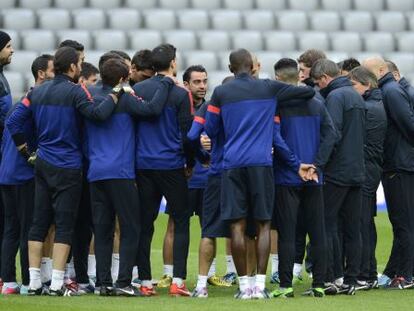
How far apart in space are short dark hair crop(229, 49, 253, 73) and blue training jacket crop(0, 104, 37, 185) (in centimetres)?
196

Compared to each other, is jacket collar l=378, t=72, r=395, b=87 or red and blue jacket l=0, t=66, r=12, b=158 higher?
jacket collar l=378, t=72, r=395, b=87

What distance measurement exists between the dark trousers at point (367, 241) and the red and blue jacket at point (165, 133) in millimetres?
1931

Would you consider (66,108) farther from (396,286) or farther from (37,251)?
(396,286)

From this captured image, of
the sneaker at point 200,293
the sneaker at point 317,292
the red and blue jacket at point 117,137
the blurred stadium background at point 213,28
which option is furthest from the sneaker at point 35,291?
the blurred stadium background at point 213,28

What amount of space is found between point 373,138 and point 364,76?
2.01 feet

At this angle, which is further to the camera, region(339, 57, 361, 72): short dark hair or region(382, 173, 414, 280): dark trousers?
region(339, 57, 361, 72): short dark hair

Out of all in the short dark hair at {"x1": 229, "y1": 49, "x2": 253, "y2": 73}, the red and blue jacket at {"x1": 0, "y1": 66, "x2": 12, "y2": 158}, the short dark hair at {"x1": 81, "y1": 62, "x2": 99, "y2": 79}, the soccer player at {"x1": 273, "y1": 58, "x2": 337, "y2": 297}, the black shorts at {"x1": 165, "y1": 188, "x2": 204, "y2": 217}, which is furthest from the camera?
the black shorts at {"x1": 165, "y1": 188, "x2": 204, "y2": 217}

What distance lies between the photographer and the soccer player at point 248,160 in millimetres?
12062

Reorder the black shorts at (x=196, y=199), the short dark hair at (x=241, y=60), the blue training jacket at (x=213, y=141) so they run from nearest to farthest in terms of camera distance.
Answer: the short dark hair at (x=241, y=60) < the blue training jacket at (x=213, y=141) < the black shorts at (x=196, y=199)

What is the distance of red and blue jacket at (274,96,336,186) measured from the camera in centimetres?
1236

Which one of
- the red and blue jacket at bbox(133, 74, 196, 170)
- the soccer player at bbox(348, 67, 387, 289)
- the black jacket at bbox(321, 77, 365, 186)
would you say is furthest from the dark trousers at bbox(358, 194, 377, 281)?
the red and blue jacket at bbox(133, 74, 196, 170)

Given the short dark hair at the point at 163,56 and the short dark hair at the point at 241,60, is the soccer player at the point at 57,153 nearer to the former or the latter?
the short dark hair at the point at 163,56

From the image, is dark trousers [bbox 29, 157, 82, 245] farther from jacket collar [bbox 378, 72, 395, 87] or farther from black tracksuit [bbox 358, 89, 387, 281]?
jacket collar [bbox 378, 72, 395, 87]

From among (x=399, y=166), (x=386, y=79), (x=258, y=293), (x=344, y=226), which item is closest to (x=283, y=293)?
(x=258, y=293)
